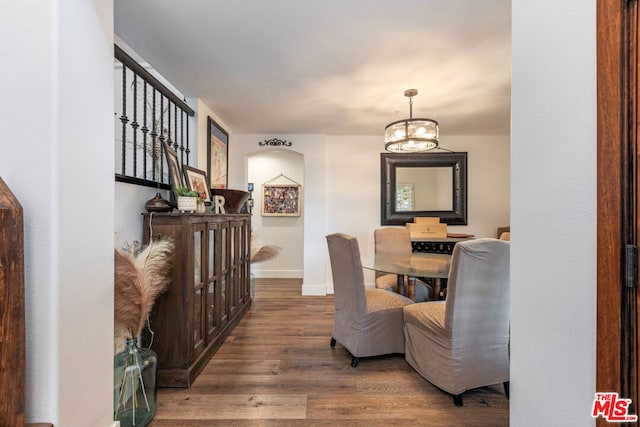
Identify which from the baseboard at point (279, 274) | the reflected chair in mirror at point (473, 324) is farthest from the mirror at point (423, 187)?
the reflected chair in mirror at point (473, 324)

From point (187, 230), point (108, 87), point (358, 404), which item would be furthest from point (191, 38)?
point (358, 404)

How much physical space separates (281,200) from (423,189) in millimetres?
2632

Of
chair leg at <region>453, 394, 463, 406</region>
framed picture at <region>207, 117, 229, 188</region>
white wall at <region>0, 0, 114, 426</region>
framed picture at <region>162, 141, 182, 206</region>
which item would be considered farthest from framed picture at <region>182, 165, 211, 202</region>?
chair leg at <region>453, 394, 463, 406</region>

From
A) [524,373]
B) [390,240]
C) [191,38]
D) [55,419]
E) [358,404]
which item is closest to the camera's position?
[524,373]

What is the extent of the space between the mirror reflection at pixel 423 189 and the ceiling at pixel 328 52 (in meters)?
1.20

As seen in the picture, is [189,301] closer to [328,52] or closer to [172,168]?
[172,168]

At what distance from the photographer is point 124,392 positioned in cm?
154

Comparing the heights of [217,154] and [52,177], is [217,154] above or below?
above

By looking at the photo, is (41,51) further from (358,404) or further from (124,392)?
(358,404)

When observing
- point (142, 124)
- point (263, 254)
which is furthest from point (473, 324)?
point (142, 124)

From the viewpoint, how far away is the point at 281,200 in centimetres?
554

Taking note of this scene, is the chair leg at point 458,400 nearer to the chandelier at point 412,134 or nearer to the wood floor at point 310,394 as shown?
the wood floor at point 310,394

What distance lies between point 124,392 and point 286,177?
14.3 ft

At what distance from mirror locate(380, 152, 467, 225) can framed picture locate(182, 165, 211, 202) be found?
8.82 ft
